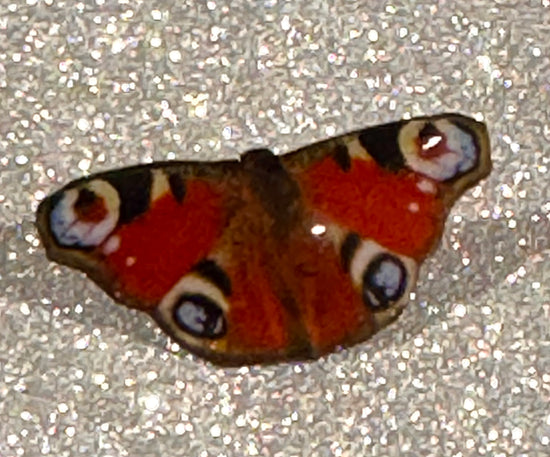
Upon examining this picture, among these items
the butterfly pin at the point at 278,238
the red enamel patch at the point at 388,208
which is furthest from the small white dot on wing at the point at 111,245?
the red enamel patch at the point at 388,208

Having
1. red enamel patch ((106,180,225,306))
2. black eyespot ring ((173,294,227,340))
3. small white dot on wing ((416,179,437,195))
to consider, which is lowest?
black eyespot ring ((173,294,227,340))

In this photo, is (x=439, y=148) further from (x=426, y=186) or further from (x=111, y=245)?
(x=111, y=245)

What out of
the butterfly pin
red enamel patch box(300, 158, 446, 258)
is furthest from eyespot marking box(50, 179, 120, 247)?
red enamel patch box(300, 158, 446, 258)

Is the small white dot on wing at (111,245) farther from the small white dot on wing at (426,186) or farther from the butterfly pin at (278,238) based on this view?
the small white dot on wing at (426,186)

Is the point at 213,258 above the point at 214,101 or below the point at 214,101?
below

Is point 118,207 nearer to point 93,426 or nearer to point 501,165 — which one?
point 93,426

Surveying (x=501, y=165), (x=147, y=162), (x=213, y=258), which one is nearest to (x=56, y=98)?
(x=147, y=162)

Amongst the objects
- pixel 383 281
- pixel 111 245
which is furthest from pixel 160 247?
pixel 383 281

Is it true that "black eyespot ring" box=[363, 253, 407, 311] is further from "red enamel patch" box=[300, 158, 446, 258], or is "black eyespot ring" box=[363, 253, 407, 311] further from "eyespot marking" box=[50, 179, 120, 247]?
"eyespot marking" box=[50, 179, 120, 247]
